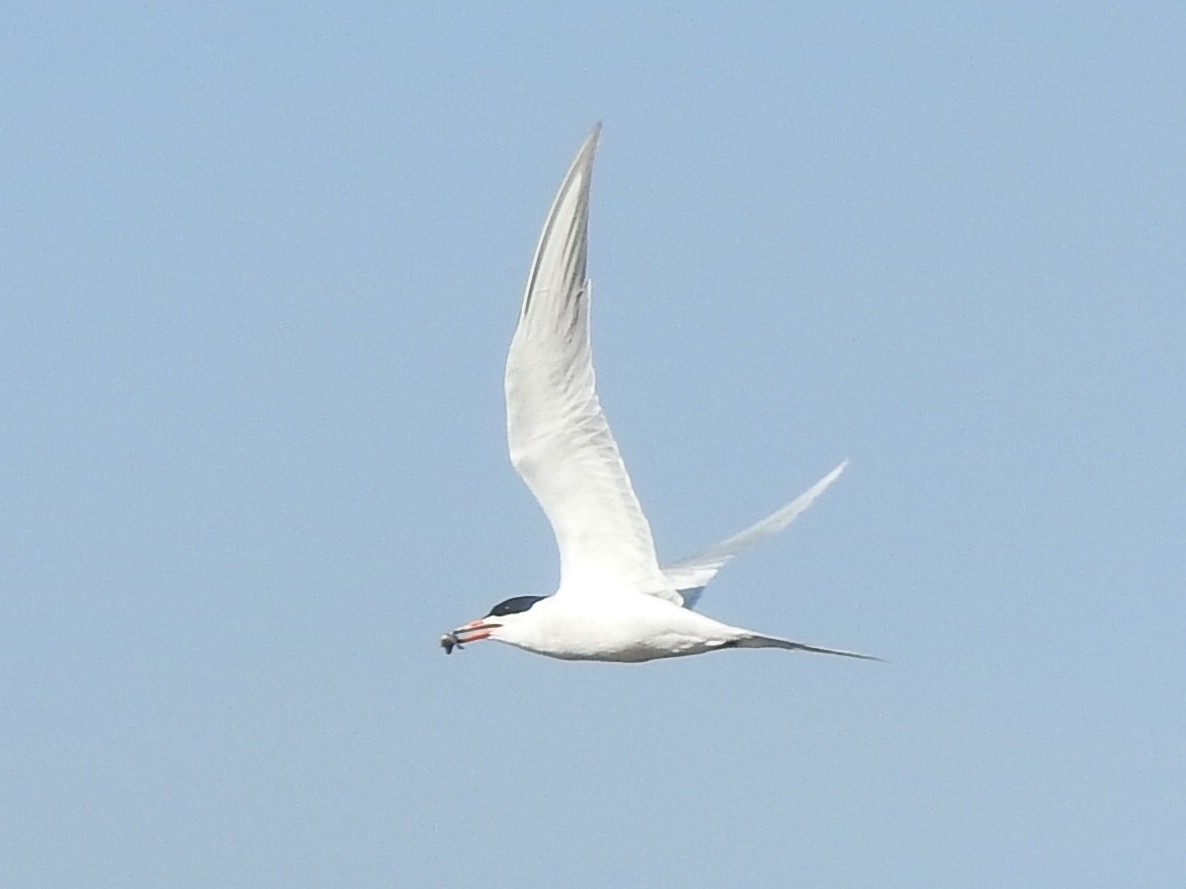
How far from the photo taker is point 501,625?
69.2 ft

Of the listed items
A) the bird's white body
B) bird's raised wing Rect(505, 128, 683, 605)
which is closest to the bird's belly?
the bird's white body

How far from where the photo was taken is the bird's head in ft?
68.7

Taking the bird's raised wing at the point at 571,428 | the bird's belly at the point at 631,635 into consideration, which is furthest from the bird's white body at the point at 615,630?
the bird's raised wing at the point at 571,428

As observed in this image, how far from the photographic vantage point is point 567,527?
68.7ft

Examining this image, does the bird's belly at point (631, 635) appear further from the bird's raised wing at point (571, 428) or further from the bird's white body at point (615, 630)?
the bird's raised wing at point (571, 428)

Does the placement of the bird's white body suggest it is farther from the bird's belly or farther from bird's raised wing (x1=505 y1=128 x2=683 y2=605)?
bird's raised wing (x1=505 y1=128 x2=683 y2=605)

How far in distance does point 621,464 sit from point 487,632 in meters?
1.66

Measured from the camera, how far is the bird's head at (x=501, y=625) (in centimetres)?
2095

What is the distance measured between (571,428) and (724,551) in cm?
342

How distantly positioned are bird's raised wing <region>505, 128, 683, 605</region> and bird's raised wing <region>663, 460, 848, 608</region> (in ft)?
3.13

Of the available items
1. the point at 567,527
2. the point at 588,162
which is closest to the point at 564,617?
the point at 567,527

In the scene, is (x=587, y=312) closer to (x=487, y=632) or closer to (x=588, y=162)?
(x=588, y=162)

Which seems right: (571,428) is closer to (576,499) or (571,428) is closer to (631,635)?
(576,499)

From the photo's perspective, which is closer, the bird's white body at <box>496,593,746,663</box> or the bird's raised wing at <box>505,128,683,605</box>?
the bird's raised wing at <box>505,128,683,605</box>
